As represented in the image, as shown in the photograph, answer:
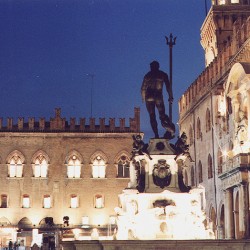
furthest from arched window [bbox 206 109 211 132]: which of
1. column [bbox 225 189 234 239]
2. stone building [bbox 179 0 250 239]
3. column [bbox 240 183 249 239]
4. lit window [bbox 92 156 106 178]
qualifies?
column [bbox 240 183 249 239]

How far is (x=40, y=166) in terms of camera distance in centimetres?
4503

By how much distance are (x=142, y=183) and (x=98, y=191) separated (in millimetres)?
30817

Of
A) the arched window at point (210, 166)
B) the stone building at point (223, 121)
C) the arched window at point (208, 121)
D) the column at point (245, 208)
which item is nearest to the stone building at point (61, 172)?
the stone building at point (223, 121)

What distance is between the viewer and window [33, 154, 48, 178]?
44875mm

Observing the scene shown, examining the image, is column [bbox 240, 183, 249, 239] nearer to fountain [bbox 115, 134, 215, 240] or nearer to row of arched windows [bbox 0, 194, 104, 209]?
fountain [bbox 115, 134, 215, 240]

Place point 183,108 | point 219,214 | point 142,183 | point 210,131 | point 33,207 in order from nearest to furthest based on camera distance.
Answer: point 142,183, point 219,214, point 210,131, point 33,207, point 183,108

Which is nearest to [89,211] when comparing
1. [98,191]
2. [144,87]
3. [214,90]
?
[98,191]

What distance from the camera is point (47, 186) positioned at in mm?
44781

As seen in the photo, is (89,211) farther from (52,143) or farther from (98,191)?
(52,143)

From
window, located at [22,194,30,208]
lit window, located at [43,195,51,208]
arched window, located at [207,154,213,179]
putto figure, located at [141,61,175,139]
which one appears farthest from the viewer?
lit window, located at [43,195,51,208]

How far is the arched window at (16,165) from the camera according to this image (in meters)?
44.6

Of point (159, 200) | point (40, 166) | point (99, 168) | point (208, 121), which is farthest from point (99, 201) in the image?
point (159, 200)

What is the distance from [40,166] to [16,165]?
1797mm

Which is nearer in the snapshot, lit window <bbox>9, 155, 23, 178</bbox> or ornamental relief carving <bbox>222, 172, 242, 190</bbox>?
ornamental relief carving <bbox>222, 172, 242, 190</bbox>
